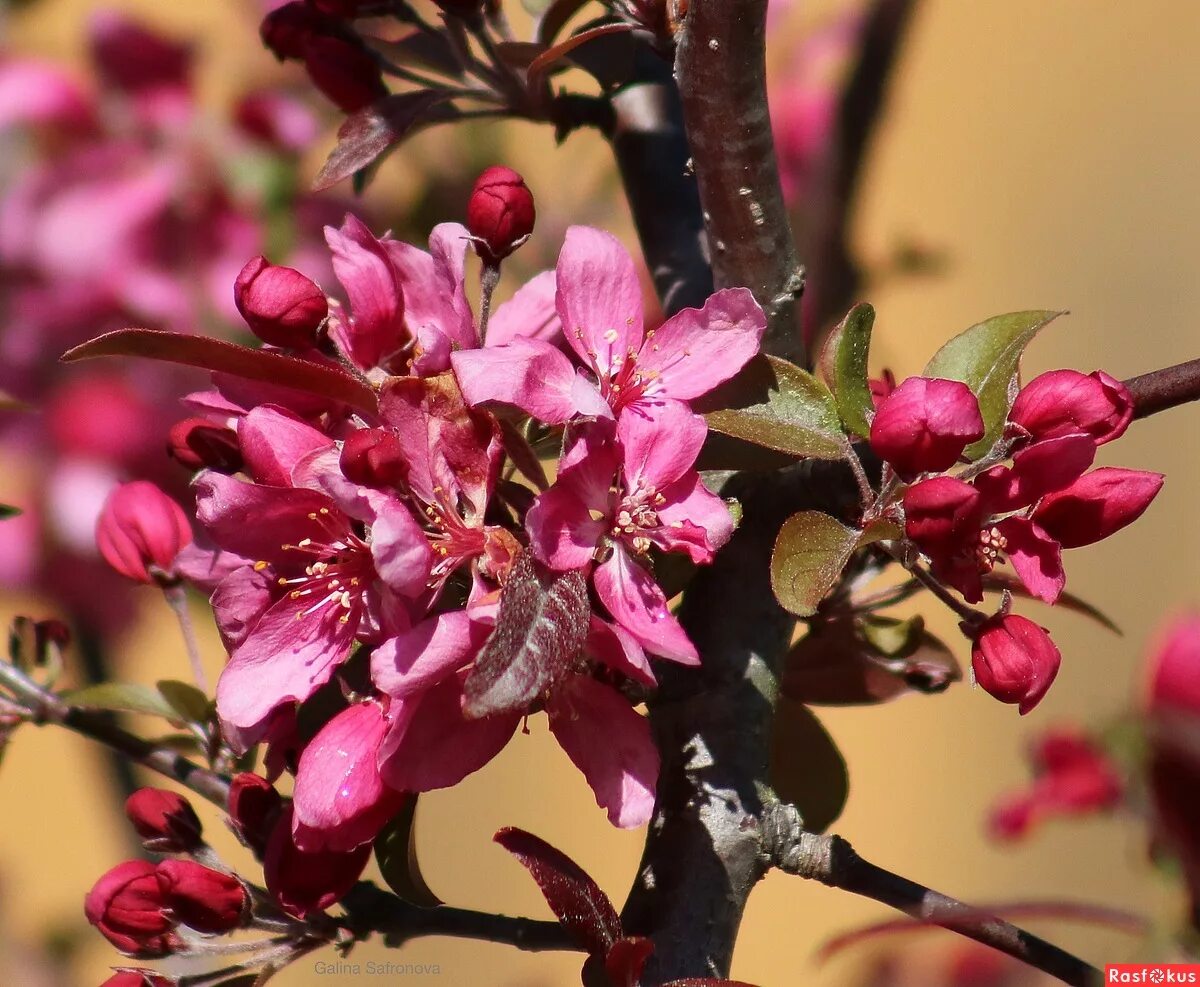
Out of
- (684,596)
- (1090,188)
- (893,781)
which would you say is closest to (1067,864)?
(893,781)

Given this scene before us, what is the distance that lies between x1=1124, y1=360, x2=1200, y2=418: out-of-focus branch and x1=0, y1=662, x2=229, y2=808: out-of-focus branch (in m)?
0.58

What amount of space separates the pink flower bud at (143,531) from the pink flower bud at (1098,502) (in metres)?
0.54

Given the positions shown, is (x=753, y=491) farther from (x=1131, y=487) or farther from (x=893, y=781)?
(x=893, y=781)

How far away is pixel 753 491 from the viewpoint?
770 millimetres

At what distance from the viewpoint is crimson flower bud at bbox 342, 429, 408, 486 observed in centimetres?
58

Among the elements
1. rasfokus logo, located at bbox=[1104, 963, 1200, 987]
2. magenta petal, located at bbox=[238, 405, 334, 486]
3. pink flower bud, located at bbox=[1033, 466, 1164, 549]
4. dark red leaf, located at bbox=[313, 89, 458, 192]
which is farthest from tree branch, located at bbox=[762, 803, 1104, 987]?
dark red leaf, located at bbox=[313, 89, 458, 192]

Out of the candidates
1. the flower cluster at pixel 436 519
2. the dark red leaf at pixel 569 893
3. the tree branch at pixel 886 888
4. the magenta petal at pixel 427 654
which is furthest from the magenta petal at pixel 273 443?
the tree branch at pixel 886 888

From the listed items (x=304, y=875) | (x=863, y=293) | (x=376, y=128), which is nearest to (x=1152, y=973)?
(x=304, y=875)

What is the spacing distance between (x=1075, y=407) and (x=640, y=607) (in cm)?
24

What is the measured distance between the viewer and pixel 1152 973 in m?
0.71

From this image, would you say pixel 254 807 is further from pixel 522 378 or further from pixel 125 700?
pixel 522 378

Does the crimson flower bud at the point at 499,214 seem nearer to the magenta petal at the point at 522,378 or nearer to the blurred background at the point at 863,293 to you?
Answer: the magenta petal at the point at 522,378

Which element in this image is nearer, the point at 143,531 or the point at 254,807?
the point at 254,807

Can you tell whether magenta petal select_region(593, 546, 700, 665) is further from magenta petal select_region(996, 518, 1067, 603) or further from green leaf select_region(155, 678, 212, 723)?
green leaf select_region(155, 678, 212, 723)
